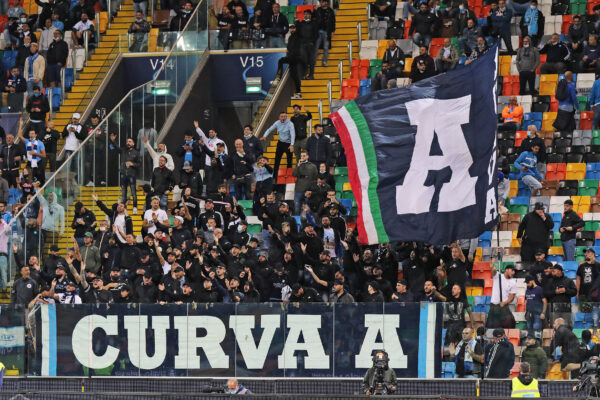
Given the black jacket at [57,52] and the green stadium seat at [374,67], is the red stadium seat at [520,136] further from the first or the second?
the black jacket at [57,52]

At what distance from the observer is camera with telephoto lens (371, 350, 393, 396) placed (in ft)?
74.0

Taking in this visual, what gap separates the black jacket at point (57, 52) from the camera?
127ft

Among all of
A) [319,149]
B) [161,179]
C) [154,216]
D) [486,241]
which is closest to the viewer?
[486,241]

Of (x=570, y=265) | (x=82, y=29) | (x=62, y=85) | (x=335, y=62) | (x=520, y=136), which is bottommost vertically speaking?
(x=570, y=265)

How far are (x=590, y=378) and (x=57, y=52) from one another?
20.9 meters

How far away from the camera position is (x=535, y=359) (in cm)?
2369

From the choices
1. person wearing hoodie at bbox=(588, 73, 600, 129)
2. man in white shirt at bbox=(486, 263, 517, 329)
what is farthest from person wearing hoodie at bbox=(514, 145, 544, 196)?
man in white shirt at bbox=(486, 263, 517, 329)

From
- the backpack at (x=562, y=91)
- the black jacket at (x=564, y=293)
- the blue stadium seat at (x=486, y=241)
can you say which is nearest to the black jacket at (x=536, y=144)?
the backpack at (x=562, y=91)

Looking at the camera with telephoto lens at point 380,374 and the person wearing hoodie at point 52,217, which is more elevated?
the person wearing hoodie at point 52,217

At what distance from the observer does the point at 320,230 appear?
94.0ft

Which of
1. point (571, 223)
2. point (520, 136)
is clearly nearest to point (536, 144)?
point (520, 136)

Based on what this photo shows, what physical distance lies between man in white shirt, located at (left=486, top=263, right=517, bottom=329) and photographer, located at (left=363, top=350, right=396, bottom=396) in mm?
2538

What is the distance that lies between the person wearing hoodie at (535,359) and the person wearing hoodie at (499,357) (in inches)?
9.3

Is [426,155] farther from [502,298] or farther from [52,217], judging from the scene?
[52,217]
